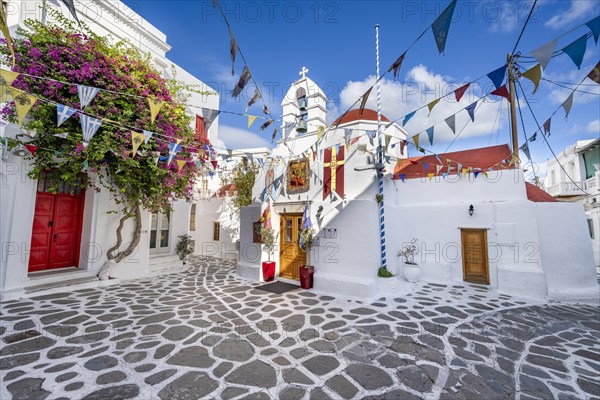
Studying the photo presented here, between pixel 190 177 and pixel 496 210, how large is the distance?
10.1 m

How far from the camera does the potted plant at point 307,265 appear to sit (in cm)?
754

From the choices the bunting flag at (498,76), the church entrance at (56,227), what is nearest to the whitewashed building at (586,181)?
the bunting flag at (498,76)

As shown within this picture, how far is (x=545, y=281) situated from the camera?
22.7ft

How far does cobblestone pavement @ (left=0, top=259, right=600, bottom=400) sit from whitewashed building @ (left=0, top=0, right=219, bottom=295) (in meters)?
1.08

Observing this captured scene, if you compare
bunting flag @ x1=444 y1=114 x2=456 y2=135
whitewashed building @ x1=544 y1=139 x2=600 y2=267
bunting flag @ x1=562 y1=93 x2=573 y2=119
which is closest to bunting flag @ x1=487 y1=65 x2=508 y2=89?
bunting flag @ x1=562 y1=93 x2=573 y2=119

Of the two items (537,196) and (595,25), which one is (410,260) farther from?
(595,25)

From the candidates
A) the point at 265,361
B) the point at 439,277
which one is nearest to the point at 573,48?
the point at 265,361

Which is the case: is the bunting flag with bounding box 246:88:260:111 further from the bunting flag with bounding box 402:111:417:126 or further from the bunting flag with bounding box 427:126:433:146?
the bunting flag with bounding box 427:126:433:146

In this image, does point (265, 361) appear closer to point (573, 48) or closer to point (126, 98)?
point (573, 48)

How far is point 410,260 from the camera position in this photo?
29.6 ft

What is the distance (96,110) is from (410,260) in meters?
10.3

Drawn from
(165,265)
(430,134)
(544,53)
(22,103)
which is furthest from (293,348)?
(165,265)

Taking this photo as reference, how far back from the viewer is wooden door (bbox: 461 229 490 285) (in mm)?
8148

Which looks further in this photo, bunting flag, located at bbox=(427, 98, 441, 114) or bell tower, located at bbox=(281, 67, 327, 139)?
bell tower, located at bbox=(281, 67, 327, 139)
